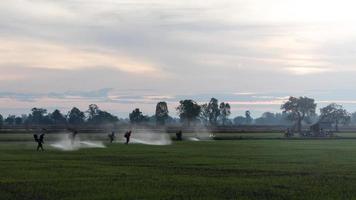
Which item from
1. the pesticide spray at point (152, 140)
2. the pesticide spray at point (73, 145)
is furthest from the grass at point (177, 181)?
the pesticide spray at point (152, 140)

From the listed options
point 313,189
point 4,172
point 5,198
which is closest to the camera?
point 5,198

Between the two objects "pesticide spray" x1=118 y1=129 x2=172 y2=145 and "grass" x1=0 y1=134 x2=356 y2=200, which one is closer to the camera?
"grass" x1=0 y1=134 x2=356 y2=200

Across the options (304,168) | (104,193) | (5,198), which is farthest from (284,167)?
(5,198)

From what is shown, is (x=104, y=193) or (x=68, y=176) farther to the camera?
(x=68, y=176)

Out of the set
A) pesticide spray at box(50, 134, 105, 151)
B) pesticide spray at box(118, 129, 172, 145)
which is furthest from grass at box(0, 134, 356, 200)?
pesticide spray at box(118, 129, 172, 145)

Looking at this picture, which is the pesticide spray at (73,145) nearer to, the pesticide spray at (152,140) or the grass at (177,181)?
the pesticide spray at (152,140)

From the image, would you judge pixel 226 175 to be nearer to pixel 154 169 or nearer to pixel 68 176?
pixel 154 169

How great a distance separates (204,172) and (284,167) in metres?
6.09

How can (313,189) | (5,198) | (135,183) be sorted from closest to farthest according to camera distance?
(5,198)
(313,189)
(135,183)

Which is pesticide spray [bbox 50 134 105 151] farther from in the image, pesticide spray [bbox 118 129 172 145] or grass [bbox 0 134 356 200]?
grass [bbox 0 134 356 200]

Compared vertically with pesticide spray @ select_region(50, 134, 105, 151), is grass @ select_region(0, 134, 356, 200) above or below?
below

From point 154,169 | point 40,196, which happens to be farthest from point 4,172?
point 40,196

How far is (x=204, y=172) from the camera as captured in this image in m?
32.1

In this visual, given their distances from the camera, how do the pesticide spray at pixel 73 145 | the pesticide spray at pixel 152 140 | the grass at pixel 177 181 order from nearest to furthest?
the grass at pixel 177 181 → the pesticide spray at pixel 73 145 → the pesticide spray at pixel 152 140
